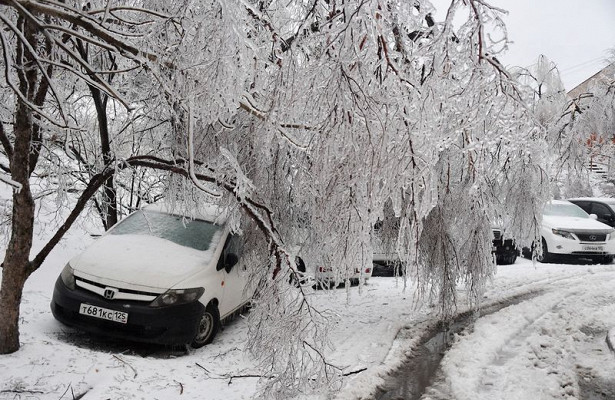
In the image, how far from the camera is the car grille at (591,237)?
42.8 ft

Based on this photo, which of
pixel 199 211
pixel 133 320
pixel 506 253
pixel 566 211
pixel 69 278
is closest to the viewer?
pixel 133 320

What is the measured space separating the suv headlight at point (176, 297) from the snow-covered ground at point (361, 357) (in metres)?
0.55

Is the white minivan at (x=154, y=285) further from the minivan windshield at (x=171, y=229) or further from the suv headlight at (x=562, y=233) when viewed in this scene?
the suv headlight at (x=562, y=233)

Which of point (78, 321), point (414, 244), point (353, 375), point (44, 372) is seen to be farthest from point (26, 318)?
point (414, 244)

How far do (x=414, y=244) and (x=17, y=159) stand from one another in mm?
3515

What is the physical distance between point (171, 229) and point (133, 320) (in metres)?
1.57

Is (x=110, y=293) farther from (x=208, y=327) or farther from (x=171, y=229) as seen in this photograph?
(x=171, y=229)

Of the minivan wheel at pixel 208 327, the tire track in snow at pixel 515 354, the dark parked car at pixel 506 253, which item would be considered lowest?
the tire track in snow at pixel 515 354

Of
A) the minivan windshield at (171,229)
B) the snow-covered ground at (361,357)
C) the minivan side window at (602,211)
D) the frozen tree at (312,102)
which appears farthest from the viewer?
the minivan side window at (602,211)

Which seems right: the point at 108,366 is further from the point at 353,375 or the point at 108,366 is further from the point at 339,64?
the point at 339,64

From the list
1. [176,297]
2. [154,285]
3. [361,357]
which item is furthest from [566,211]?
[154,285]

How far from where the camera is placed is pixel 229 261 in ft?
19.9

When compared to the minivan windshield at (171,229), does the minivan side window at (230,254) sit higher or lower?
lower

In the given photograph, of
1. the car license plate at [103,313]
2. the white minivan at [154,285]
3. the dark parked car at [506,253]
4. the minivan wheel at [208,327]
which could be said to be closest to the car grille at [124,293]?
the white minivan at [154,285]
